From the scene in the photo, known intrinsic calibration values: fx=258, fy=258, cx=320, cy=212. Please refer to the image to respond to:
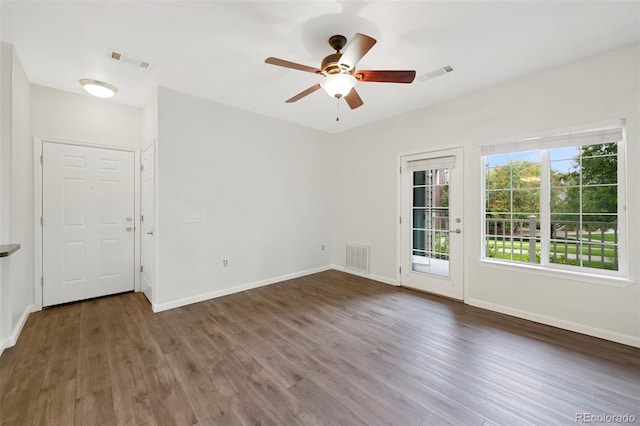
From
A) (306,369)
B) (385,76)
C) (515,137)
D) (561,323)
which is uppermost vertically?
(385,76)

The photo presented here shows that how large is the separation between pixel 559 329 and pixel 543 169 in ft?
5.85

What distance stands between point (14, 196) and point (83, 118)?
1.45 metres

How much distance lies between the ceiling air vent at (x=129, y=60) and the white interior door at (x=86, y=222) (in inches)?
62.5

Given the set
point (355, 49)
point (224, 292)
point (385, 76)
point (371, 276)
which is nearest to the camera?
point (355, 49)

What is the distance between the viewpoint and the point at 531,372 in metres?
2.06

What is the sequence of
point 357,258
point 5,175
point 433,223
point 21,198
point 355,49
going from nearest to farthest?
point 355,49 < point 5,175 < point 21,198 < point 433,223 < point 357,258

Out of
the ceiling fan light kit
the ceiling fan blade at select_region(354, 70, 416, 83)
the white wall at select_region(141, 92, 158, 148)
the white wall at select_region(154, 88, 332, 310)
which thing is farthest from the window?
the white wall at select_region(141, 92, 158, 148)

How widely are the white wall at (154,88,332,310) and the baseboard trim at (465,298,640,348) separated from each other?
9.50 feet

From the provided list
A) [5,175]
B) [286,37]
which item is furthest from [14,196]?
[286,37]

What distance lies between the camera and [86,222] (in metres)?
3.53

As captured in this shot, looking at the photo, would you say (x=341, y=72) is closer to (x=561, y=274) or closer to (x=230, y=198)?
(x=230, y=198)

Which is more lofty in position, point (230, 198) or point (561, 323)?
point (230, 198)

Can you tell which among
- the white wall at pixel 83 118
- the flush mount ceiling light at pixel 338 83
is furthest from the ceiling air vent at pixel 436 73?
the white wall at pixel 83 118

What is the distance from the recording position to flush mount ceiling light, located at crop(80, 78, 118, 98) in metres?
3.03
